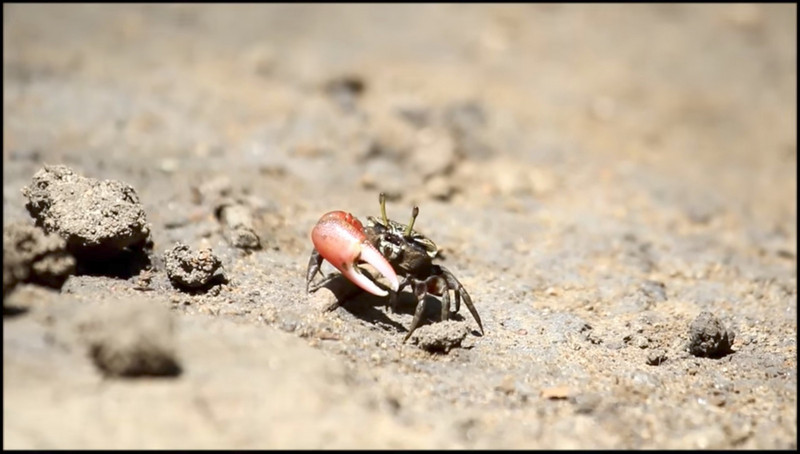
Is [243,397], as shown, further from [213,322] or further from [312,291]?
[312,291]

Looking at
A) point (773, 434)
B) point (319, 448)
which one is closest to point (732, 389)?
point (773, 434)

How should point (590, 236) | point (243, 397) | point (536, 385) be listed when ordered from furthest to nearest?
point (590, 236) < point (536, 385) < point (243, 397)

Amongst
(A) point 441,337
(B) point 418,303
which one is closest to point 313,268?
(B) point 418,303

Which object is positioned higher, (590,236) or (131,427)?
(590,236)

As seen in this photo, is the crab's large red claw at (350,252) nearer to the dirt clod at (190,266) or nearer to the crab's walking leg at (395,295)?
the crab's walking leg at (395,295)

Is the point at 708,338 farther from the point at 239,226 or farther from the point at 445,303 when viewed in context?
the point at 239,226

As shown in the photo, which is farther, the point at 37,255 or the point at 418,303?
the point at 418,303

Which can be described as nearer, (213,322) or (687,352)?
(213,322)

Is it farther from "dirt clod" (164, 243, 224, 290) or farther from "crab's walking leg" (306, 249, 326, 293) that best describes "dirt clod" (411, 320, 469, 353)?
"dirt clod" (164, 243, 224, 290)
